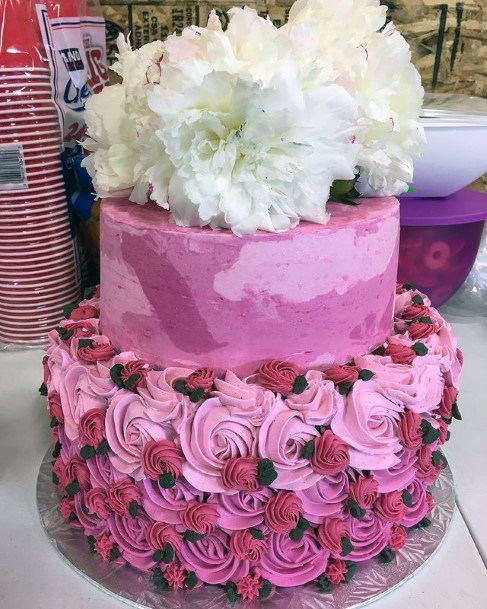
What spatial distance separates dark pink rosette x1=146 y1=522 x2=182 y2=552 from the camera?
813 mm

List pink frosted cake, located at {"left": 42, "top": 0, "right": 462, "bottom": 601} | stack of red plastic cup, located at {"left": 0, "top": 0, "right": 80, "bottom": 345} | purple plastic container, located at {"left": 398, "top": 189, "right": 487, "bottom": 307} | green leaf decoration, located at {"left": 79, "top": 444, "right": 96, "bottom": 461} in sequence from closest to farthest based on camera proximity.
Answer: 1. pink frosted cake, located at {"left": 42, "top": 0, "right": 462, "bottom": 601}
2. green leaf decoration, located at {"left": 79, "top": 444, "right": 96, "bottom": 461}
3. stack of red plastic cup, located at {"left": 0, "top": 0, "right": 80, "bottom": 345}
4. purple plastic container, located at {"left": 398, "top": 189, "right": 487, "bottom": 307}

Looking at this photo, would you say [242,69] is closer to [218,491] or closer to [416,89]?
[416,89]

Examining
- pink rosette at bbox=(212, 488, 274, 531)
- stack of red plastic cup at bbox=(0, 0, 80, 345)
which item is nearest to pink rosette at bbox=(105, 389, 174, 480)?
pink rosette at bbox=(212, 488, 274, 531)

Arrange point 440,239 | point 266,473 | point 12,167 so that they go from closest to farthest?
point 266,473 → point 12,167 → point 440,239

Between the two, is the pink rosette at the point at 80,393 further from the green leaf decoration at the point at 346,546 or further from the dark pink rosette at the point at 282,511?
the green leaf decoration at the point at 346,546

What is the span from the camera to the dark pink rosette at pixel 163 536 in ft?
2.67

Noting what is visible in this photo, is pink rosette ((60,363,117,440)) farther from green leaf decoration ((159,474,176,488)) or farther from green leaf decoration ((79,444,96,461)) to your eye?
green leaf decoration ((159,474,176,488))

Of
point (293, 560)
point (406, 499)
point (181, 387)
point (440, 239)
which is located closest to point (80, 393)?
point (181, 387)

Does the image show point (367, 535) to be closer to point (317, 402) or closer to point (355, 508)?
point (355, 508)

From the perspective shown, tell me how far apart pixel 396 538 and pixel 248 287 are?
17.5 inches

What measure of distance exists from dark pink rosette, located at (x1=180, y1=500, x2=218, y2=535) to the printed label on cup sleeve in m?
1.01

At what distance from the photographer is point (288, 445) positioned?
0.77 meters

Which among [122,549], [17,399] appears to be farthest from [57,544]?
[17,399]

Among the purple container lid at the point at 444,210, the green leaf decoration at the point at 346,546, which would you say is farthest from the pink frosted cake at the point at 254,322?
the purple container lid at the point at 444,210
